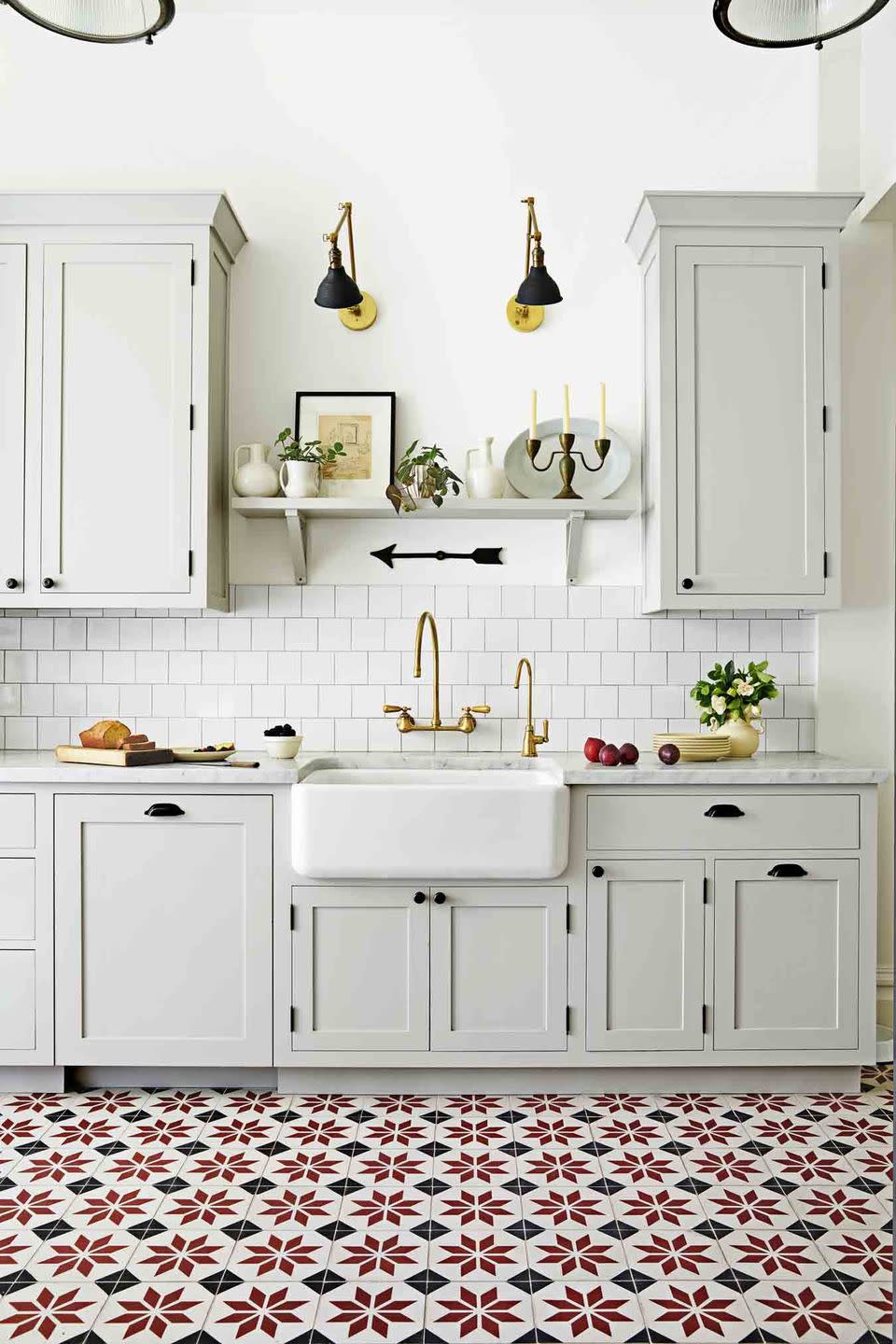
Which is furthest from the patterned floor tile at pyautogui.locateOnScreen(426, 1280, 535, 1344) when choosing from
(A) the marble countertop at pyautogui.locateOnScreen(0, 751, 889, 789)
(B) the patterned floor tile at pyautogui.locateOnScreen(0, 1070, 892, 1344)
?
(A) the marble countertop at pyautogui.locateOnScreen(0, 751, 889, 789)

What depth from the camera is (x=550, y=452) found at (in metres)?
3.57

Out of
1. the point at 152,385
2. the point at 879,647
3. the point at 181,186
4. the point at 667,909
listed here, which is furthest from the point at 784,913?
the point at 181,186

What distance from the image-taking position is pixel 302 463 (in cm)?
336

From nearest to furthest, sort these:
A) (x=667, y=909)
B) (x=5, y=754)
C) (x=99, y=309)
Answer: (x=667, y=909) < (x=99, y=309) < (x=5, y=754)

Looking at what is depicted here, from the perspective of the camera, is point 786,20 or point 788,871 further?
point 788,871

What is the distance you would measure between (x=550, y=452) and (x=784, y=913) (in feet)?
5.41

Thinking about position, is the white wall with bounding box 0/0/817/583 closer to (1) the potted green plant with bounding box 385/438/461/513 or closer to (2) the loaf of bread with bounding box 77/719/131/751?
(1) the potted green plant with bounding box 385/438/461/513

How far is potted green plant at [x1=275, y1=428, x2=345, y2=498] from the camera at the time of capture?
132 inches

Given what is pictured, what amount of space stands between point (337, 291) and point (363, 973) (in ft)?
6.68

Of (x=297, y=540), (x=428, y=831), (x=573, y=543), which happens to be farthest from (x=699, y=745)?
(x=297, y=540)

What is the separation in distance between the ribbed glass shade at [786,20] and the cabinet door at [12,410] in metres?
2.17

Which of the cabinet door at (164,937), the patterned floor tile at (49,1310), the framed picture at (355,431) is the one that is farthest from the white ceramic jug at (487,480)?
the patterned floor tile at (49,1310)

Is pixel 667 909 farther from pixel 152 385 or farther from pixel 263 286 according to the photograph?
pixel 263 286

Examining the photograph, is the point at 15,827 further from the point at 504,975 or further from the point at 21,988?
the point at 504,975
